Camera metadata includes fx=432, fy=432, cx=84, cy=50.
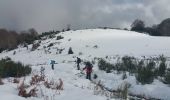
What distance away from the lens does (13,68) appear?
1719cm

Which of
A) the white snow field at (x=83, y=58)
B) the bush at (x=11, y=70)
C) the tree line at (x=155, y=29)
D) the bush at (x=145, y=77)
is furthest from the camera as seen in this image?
the tree line at (x=155, y=29)

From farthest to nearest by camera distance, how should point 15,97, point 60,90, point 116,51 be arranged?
point 116,51 < point 60,90 < point 15,97

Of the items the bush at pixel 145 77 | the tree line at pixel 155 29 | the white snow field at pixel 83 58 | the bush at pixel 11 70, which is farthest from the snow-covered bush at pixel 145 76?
the tree line at pixel 155 29

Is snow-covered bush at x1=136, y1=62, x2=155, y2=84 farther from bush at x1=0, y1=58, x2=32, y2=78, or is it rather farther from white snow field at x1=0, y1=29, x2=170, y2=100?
bush at x1=0, y1=58, x2=32, y2=78

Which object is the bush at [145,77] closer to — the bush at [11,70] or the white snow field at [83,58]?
the white snow field at [83,58]

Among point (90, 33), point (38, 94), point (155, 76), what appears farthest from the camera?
point (90, 33)

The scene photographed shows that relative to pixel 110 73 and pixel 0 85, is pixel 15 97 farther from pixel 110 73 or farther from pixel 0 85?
pixel 110 73

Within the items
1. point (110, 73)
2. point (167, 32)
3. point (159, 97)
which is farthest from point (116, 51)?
point (167, 32)

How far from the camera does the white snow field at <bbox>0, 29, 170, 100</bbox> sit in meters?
11.4

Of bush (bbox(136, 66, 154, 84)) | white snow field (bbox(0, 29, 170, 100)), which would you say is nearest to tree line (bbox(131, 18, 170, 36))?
white snow field (bbox(0, 29, 170, 100))

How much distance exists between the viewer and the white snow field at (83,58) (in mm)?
11438

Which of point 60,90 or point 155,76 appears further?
point 155,76

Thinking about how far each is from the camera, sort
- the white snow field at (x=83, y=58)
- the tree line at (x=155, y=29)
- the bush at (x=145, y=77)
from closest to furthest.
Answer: the white snow field at (x=83, y=58), the bush at (x=145, y=77), the tree line at (x=155, y=29)

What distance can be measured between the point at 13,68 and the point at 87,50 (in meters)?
31.4
